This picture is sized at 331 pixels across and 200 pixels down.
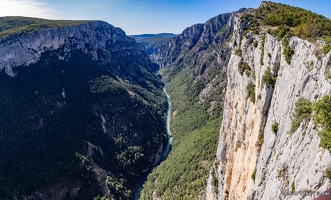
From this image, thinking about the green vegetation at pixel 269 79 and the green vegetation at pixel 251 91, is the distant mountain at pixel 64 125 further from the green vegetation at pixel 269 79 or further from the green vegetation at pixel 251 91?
the green vegetation at pixel 269 79

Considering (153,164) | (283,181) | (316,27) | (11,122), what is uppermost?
(316,27)

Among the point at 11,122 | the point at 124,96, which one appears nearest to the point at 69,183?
the point at 11,122

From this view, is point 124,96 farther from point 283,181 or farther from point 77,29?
point 283,181

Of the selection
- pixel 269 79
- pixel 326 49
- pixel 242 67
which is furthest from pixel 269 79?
pixel 242 67

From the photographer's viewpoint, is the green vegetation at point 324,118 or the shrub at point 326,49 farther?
the shrub at point 326,49

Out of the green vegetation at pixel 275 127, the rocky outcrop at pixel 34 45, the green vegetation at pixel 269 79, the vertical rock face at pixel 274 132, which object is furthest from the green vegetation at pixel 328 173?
the rocky outcrop at pixel 34 45
